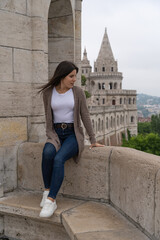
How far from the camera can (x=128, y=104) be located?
164ft

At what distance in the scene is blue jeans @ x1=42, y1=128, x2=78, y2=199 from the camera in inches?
87.0

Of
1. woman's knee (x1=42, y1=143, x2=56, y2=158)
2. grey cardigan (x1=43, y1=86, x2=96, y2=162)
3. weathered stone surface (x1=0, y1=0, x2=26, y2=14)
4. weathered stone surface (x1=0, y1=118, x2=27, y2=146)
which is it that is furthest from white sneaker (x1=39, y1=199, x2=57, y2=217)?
weathered stone surface (x1=0, y1=0, x2=26, y2=14)

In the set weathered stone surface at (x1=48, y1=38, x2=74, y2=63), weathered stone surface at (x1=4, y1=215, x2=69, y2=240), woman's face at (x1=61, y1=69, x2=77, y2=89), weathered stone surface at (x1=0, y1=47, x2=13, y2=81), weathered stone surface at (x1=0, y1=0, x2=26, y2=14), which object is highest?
weathered stone surface at (x1=0, y1=0, x2=26, y2=14)

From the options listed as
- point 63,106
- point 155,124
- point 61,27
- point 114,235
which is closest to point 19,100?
point 63,106

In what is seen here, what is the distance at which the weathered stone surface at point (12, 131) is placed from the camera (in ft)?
8.76

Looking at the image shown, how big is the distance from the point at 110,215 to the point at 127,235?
13.0 inches

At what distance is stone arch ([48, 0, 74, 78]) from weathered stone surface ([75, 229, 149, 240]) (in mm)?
2040

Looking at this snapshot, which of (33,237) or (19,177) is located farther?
(19,177)

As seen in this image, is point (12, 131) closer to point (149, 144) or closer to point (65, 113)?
point (65, 113)

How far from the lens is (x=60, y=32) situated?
3.46 meters

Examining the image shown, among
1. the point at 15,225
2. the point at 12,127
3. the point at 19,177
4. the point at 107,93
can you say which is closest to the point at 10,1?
the point at 12,127

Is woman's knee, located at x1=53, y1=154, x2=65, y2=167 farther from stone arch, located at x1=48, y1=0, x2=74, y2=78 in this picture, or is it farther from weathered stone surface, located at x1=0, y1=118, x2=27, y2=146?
stone arch, located at x1=48, y1=0, x2=74, y2=78

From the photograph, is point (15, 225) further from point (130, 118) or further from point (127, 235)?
point (130, 118)

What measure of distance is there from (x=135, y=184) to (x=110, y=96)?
47.1m
